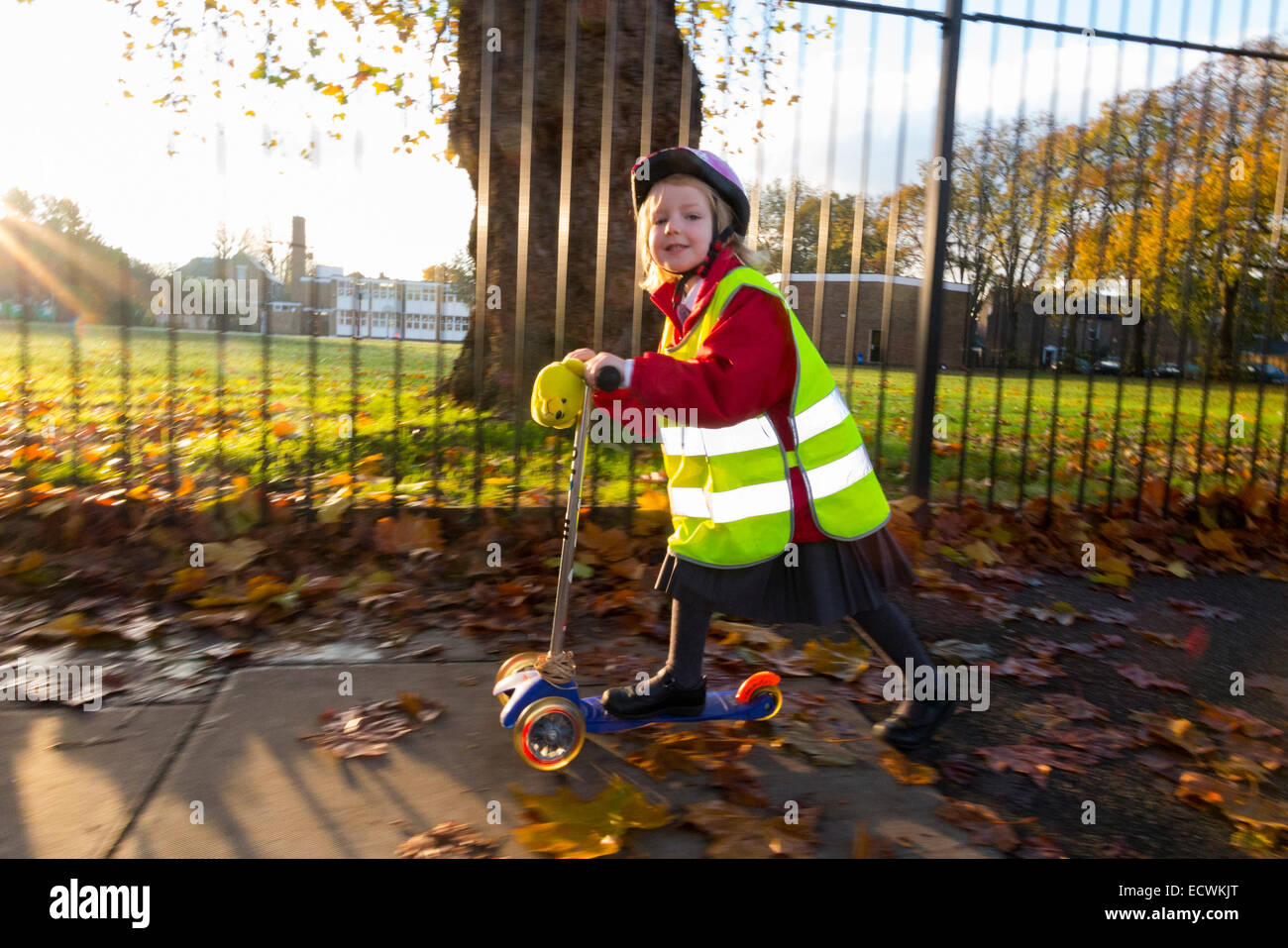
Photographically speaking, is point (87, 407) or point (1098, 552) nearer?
point (1098, 552)

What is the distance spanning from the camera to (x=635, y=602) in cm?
390

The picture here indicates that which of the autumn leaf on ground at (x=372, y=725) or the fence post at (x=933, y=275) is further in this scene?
the fence post at (x=933, y=275)

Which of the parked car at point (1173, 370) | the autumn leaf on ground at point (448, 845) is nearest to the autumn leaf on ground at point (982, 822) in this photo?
the autumn leaf on ground at point (448, 845)

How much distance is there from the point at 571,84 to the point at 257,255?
1772 millimetres

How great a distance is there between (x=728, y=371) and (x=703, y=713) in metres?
1.04

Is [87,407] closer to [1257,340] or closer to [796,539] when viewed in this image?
[796,539]

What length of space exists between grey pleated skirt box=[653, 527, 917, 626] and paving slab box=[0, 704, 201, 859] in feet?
4.95

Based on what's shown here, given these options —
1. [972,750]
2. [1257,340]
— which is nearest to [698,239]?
[972,750]

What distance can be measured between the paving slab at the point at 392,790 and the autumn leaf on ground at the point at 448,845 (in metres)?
0.03

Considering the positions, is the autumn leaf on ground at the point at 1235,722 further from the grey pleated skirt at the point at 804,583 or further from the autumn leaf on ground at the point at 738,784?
the autumn leaf on ground at the point at 738,784

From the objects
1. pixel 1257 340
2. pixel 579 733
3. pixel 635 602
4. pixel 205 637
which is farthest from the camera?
pixel 1257 340

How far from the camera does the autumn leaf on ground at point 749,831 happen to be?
2.17 m

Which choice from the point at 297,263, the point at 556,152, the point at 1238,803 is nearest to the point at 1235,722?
the point at 1238,803

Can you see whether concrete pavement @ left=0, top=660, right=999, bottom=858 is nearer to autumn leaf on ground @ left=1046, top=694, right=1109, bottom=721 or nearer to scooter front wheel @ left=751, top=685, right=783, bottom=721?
scooter front wheel @ left=751, top=685, right=783, bottom=721
